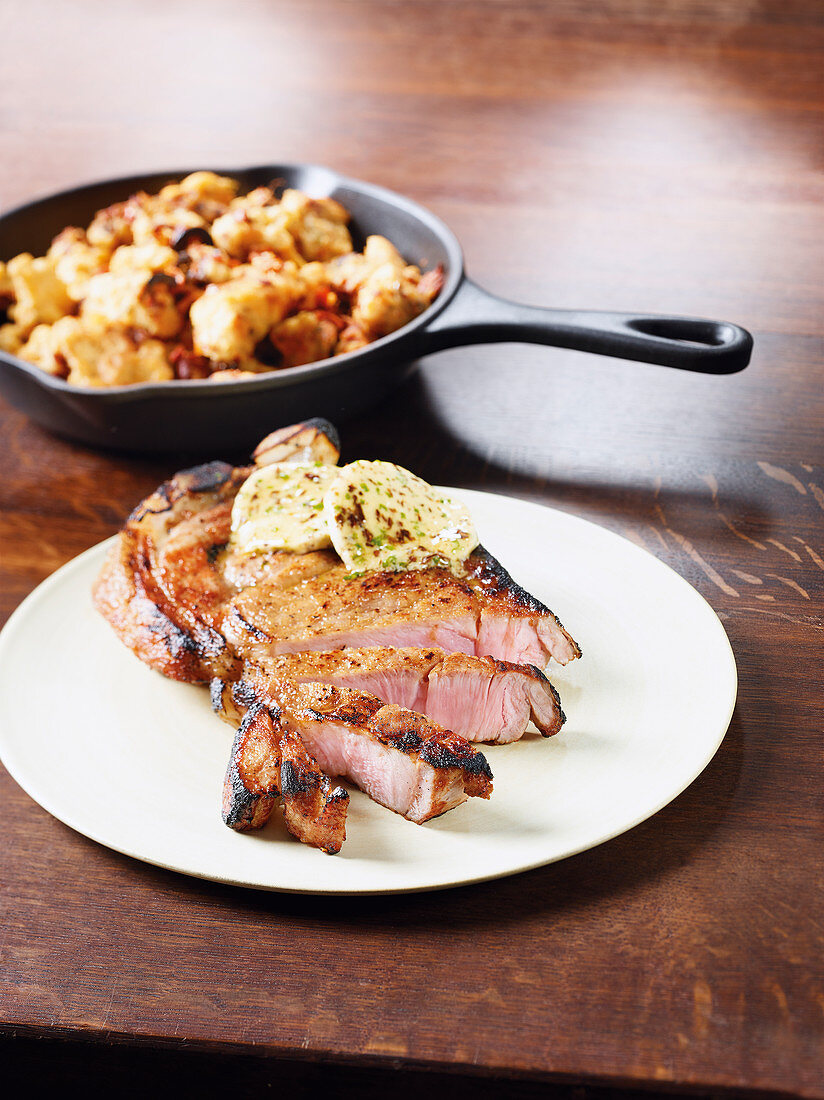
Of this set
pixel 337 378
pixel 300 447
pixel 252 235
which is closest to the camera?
pixel 300 447

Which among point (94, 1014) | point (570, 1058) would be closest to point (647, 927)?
point (570, 1058)

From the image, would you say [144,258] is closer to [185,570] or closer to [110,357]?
[110,357]

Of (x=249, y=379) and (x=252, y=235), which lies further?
(x=252, y=235)

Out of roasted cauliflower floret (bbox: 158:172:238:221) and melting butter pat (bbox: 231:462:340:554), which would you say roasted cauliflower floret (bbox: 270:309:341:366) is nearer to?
melting butter pat (bbox: 231:462:340:554)

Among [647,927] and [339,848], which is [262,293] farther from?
[647,927]

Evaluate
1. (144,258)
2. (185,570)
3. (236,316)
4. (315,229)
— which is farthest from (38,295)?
(185,570)

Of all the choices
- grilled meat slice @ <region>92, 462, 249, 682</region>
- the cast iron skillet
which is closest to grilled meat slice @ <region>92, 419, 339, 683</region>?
grilled meat slice @ <region>92, 462, 249, 682</region>
